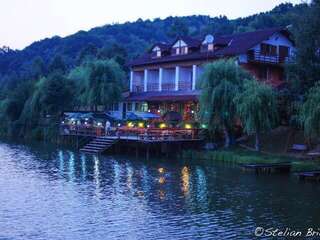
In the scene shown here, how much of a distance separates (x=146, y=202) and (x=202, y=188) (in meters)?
6.08

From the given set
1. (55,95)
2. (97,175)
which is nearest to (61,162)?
(97,175)

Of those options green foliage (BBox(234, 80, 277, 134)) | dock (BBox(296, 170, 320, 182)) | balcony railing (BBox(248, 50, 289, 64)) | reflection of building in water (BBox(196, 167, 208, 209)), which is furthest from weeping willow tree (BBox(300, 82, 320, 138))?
balcony railing (BBox(248, 50, 289, 64))

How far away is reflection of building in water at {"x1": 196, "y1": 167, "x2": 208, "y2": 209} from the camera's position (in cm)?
2850

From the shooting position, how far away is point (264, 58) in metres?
61.1

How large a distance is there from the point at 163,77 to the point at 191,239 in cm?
5171

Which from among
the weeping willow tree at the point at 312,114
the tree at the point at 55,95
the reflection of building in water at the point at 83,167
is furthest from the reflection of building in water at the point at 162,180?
the tree at the point at 55,95

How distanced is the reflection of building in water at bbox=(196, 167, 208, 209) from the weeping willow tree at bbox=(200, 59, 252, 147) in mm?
7437

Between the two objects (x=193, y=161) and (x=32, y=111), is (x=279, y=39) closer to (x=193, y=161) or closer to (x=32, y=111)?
(x=193, y=161)

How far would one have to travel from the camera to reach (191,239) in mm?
20953

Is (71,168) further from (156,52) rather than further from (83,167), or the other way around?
(156,52)

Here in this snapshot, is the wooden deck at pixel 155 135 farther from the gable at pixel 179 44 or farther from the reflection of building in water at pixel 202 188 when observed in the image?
the gable at pixel 179 44

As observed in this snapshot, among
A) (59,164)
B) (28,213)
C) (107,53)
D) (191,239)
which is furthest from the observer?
(107,53)

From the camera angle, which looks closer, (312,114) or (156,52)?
(312,114)

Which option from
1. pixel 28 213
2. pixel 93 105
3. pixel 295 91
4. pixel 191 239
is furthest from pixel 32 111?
pixel 191 239
